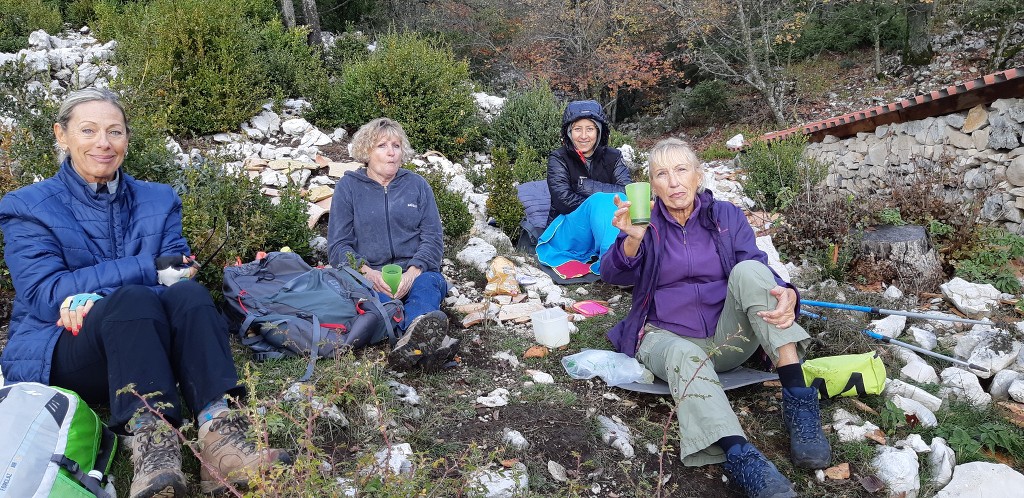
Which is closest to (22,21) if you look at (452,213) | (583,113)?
(452,213)

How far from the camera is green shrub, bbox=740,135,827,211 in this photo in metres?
7.09

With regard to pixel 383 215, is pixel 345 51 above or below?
above

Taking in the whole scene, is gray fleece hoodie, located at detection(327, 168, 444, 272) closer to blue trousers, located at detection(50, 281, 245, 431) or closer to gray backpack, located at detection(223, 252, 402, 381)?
gray backpack, located at detection(223, 252, 402, 381)

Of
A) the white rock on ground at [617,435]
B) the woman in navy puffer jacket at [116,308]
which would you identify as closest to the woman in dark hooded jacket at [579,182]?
the white rock on ground at [617,435]

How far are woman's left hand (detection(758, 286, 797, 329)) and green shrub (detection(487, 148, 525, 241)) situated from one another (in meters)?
3.55

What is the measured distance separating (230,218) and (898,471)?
168 inches

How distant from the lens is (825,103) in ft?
52.4

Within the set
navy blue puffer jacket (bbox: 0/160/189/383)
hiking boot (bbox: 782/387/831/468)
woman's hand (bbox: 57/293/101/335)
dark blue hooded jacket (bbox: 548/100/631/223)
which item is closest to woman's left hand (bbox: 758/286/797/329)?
hiking boot (bbox: 782/387/831/468)

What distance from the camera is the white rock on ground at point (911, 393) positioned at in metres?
3.25

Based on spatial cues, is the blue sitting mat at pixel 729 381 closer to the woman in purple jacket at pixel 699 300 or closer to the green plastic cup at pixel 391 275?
the woman in purple jacket at pixel 699 300

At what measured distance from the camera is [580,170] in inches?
216

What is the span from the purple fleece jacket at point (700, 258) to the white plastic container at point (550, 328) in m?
0.69

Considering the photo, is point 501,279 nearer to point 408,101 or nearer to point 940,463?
point 940,463

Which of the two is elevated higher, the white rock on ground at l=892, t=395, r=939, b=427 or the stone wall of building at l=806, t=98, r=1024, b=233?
the stone wall of building at l=806, t=98, r=1024, b=233
